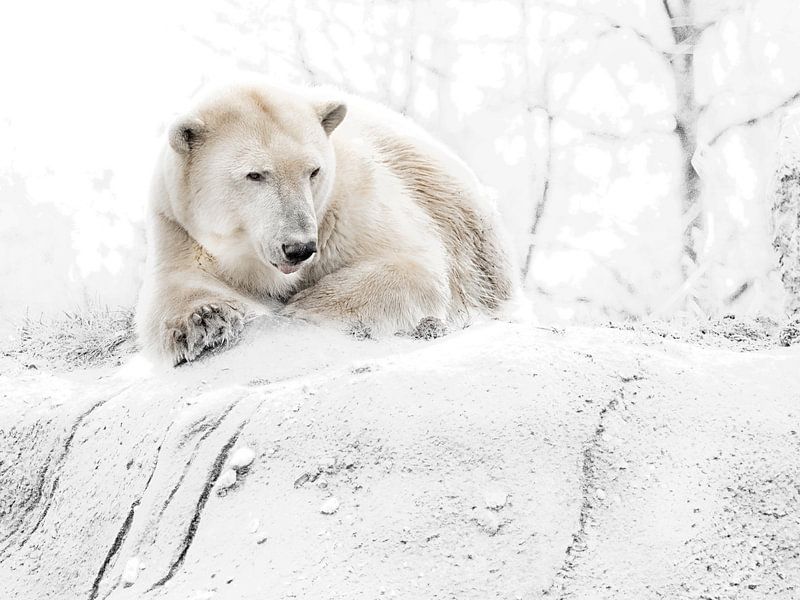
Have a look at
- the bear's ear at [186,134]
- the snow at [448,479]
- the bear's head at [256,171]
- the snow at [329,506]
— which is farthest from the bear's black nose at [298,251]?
the snow at [329,506]

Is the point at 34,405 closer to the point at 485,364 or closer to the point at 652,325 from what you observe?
the point at 485,364

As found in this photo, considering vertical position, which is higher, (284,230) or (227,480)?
(284,230)

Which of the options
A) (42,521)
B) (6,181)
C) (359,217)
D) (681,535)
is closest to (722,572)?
(681,535)

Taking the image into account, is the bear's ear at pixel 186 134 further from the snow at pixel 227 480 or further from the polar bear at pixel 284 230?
the snow at pixel 227 480

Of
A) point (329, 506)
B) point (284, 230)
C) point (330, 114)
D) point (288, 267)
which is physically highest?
point (330, 114)

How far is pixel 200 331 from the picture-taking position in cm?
322

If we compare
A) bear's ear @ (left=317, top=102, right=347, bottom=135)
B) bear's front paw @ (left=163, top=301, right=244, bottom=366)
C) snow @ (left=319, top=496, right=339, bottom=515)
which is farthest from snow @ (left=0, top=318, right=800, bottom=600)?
bear's ear @ (left=317, top=102, right=347, bottom=135)

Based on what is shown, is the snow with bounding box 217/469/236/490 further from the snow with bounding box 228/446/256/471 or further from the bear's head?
the bear's head

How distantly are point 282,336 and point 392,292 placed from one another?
1.91 feet

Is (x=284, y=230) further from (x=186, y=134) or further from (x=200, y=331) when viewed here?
(x=186, y=134)

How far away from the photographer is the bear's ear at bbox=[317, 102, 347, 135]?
362 cm

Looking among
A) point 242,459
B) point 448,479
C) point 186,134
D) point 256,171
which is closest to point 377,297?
point 256,171

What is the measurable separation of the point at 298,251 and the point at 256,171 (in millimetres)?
387

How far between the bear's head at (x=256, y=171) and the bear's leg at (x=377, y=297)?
0.92ft
